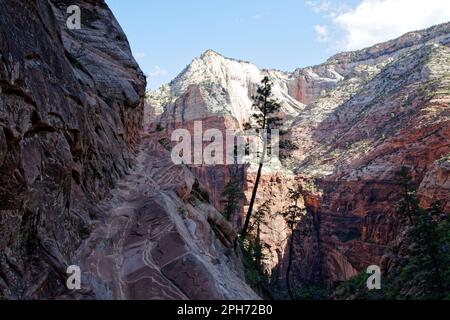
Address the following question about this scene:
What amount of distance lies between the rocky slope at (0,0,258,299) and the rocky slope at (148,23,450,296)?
1557 cm

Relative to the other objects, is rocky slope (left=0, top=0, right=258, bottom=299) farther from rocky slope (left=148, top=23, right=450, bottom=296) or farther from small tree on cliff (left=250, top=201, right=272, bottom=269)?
small tree on cliff (left=250, top=201, right=272, bottom=269)

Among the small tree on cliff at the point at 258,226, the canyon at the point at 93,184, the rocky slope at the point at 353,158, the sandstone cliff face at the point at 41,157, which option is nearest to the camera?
the sandstone cliff face at the point at 41,157

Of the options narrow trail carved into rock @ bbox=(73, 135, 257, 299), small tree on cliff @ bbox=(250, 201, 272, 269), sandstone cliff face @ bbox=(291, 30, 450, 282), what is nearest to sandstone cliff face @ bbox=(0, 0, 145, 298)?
narrow trail carved into rock @ bbox=(73, 135, 257, 299)

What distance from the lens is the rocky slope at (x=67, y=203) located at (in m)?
6.73

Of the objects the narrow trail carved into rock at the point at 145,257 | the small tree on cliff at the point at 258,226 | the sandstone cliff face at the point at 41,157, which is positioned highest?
the sandstone cliff face at the point at 41,157

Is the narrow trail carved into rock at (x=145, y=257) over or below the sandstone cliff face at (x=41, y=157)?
below

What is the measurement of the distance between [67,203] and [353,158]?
5767cm

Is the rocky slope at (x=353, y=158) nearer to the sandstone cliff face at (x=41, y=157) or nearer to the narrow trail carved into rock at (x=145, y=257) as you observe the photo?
the narrow trail carved into rock at (x=145, y=257)

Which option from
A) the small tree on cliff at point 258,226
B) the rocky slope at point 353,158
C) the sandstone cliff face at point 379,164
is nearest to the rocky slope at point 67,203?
the rocky slope at point 353,158

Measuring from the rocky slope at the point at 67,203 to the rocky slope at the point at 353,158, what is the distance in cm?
1557

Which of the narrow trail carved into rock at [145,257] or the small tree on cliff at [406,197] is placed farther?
the small tree on cliff at [406,197]

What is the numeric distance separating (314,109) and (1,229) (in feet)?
340
